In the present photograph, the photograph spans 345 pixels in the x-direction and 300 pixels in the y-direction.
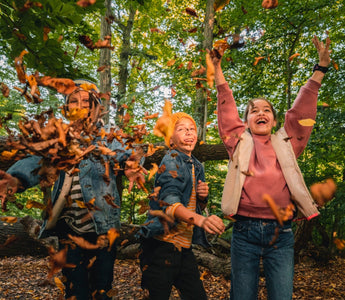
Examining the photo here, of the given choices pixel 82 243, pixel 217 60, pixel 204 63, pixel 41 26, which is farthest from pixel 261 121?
pixel 204 63

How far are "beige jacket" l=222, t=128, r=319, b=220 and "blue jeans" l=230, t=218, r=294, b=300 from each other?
16 centimetres

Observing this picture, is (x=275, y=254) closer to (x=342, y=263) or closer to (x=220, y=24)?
(x=342, y=263)

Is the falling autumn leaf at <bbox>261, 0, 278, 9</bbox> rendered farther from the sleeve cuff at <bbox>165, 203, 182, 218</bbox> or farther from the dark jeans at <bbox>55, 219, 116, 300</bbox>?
the dark jeans at <bbox>55, 219, 116, 300</bbox>

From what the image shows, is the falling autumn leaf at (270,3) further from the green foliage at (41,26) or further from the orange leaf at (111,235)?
the orange leaf at (111,235)

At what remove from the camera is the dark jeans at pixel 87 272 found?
1744mm

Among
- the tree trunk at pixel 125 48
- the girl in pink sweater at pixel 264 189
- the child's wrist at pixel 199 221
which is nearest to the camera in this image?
the child's wrist at pixel 199 221

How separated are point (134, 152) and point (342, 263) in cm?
649

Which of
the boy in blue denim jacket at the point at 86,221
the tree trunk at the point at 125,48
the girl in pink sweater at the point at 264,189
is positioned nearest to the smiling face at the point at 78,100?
the boy in blue denim jacket at the point at 86,221

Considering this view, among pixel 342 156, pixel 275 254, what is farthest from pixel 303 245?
pixel 275 254

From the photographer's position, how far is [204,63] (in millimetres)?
6242

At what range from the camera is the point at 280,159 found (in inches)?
65.5

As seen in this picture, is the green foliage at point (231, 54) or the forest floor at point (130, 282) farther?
the forest floor at point (130, 282)

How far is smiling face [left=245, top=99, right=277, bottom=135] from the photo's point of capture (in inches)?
69.0

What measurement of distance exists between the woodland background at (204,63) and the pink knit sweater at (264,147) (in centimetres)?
57
